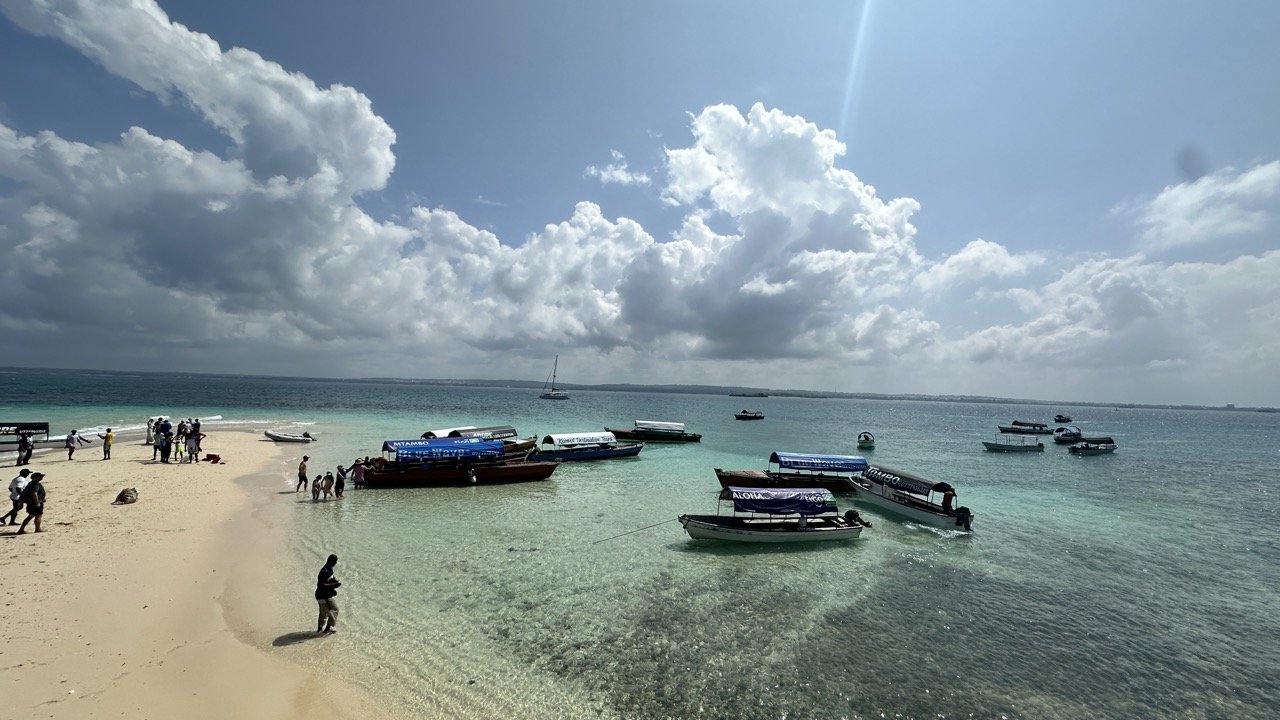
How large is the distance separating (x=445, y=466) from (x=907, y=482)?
31038mm

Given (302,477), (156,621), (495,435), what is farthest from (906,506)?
(495,435)

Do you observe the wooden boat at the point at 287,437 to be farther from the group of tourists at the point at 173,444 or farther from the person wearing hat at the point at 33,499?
the person wearing hat at the point at 33,499

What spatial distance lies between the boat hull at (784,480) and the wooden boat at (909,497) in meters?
1.44

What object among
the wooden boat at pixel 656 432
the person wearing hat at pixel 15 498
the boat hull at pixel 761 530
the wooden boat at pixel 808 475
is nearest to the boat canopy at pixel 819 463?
the wooden boat at pixel 808 475

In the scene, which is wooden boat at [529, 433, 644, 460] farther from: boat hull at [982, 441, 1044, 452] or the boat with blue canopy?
boat hull at [982, 441, 1044, 452]

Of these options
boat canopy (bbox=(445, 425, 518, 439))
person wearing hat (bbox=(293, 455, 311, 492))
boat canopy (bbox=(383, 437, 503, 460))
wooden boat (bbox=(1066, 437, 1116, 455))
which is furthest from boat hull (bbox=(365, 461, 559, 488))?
wooden boat (bbox=(1066, 437, 1116, 455))

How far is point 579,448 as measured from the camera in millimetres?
49094

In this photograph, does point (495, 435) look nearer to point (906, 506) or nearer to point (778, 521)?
point (778, 521)

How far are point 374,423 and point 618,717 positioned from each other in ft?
270

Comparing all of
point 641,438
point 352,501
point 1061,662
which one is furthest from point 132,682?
point 641,438

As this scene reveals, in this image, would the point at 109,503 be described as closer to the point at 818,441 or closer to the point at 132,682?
the point at 132,682

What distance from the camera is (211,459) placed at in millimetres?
38375

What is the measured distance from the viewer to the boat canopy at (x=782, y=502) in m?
24.9

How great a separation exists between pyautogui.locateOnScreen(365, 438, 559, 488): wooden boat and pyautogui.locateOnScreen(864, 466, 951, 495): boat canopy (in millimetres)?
23336
